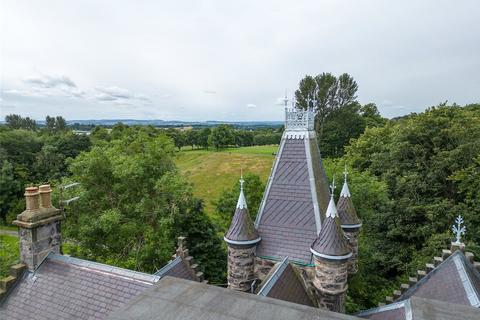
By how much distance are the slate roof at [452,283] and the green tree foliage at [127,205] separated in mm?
11923

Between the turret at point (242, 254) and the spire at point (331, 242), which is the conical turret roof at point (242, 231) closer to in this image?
the turret at point (242, 254)

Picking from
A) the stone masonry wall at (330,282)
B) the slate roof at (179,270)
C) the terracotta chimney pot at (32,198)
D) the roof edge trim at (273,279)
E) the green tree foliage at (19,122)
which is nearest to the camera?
the roof edge trim at (273,279)

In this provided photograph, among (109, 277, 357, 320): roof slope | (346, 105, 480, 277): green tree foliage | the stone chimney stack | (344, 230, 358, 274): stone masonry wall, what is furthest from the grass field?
(109, 277, 357, 320): roof slope

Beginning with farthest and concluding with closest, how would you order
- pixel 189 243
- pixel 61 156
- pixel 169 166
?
pixel 61 156, pixel 189 243, pixel 169 166

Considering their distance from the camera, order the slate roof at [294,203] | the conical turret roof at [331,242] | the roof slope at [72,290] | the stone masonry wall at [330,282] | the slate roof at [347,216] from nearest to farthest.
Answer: the roof slope at [72,290] → the conical turret roof at [331,242] → the stone masonry wall at [330,282] → the slate roof at [294,203] → the slate roof at [347,216]

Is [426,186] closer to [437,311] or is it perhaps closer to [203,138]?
[437,311]

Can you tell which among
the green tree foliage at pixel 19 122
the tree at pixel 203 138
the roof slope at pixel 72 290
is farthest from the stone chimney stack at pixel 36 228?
the green tree foliage at pixel 19 122

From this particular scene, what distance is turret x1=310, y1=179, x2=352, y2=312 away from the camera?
859cm

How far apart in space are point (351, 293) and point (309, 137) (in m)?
11.8

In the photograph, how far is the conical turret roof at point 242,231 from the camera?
9781 millimetres

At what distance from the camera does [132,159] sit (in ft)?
57.2

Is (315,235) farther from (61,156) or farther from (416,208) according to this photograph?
(61,156)

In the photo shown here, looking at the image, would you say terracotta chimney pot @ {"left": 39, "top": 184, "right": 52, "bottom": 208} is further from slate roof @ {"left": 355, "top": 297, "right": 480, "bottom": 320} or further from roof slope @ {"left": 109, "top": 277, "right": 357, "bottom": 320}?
slate roof @ {"left": 355, "top": 297, "right": 480, "bottom": 320}

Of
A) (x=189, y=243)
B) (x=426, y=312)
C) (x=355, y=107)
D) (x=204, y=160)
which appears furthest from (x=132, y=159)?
(x=204, y=160)
